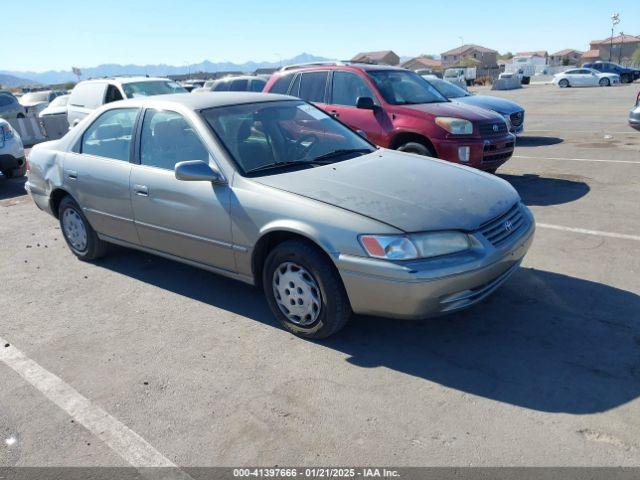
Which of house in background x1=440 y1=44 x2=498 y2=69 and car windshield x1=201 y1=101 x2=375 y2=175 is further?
house in background x1=440 y1=44 x2=498 y2=69

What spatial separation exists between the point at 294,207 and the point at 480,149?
442 centimetres

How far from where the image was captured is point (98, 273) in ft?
18.1

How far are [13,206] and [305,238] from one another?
6.73 metres

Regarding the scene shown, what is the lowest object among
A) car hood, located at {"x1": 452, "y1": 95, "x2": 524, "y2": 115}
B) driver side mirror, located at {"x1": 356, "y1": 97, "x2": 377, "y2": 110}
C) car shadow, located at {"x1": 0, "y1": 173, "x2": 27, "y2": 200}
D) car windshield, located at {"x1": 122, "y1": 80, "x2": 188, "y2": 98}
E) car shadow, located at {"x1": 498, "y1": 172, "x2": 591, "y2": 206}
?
car shadow, located at {"x1": 498, "y1": 172, "x2": 591, "y2": 206}

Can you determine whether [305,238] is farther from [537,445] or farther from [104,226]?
[104,226]

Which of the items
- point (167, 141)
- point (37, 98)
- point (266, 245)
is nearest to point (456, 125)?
point (167, 141)

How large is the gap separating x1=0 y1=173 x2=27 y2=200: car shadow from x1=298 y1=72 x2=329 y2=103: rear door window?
5.17 metres

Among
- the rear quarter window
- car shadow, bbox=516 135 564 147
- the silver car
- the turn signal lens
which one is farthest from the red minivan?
car shadow, bbox=516 135 564 147

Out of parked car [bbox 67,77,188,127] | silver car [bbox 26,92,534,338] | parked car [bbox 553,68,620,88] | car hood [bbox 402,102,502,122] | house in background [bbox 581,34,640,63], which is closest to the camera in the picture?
silver car [bbox 26,92,534,338]

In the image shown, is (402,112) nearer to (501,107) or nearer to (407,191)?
(407,191)

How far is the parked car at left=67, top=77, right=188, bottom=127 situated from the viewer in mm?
11086

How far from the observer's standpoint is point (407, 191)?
3.84 meters

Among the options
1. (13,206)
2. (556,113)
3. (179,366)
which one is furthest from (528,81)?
(179,366)

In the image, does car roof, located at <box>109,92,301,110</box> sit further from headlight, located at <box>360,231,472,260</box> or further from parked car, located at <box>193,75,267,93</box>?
parked car, located at <box>193,75,267,93</box>
